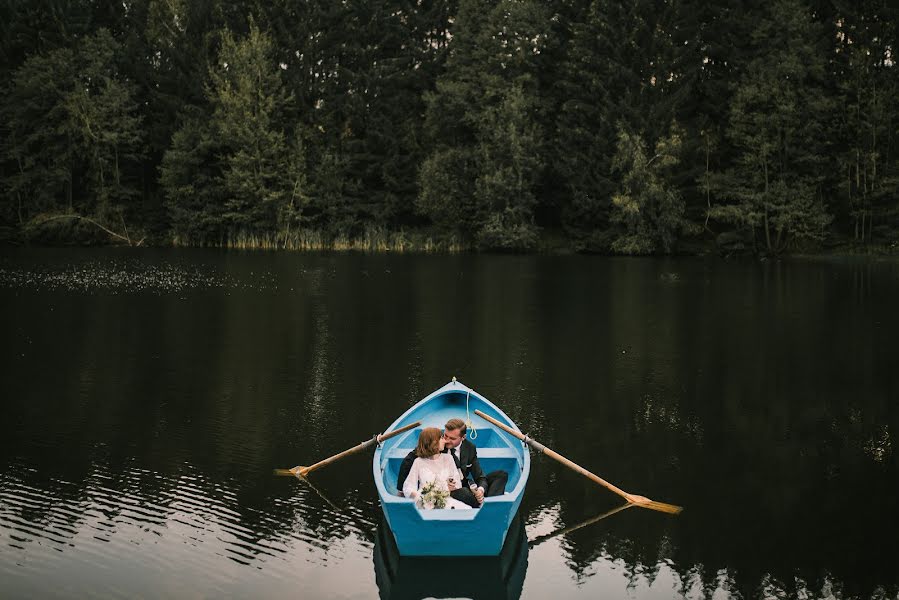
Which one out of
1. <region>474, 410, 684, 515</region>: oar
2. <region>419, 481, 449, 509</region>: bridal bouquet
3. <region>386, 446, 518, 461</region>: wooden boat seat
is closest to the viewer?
<region>419, 481, 449, 509</region>: bridal bouquet

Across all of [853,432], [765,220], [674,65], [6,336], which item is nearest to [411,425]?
[853,432]

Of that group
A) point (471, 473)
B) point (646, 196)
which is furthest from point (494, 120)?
point (471, 473)

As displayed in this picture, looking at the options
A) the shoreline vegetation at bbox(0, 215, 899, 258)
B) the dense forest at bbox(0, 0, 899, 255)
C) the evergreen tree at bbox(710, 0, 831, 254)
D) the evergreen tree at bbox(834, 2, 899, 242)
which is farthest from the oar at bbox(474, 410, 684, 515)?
the shoreline vegetation at bbox(0, 215, 899, 258)

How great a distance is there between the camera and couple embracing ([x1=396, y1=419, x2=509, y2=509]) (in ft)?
31.5

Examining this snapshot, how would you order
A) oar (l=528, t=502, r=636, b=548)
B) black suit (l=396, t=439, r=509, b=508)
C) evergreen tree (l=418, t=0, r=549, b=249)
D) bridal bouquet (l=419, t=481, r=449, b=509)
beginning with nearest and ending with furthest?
1. bridal bouquet (l=419, t=481, r=449, b=509)
2. oar (l=528, t=502, r=636, b=548)
3. black suit (l=396, t=439, r=509, b=508)
4. evergreen tree (l=418, t=0, r=549, b=249)

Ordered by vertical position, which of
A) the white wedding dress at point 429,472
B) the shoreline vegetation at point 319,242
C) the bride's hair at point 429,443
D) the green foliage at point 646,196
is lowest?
the white wedding dress at point 429,472

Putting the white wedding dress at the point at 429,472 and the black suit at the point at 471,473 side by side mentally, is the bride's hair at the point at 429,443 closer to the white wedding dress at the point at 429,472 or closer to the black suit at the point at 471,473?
the white wedding dress at the point at 429,472

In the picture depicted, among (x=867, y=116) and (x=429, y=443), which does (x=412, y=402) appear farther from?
(x=867, y=116)

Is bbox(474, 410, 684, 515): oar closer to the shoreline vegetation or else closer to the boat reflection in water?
the boat reflection in water

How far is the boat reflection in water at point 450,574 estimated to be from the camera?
8.82m

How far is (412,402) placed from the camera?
54.1 ft

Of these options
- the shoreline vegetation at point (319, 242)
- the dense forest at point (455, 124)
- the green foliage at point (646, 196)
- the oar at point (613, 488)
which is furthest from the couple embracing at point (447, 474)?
the shoreline vegetation at point (319, 242)

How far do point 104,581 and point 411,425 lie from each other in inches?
172

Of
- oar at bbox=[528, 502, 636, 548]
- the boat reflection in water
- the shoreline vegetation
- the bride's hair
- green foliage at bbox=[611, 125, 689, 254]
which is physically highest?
green foliage at bbox=[611, 125, 689, 254]
